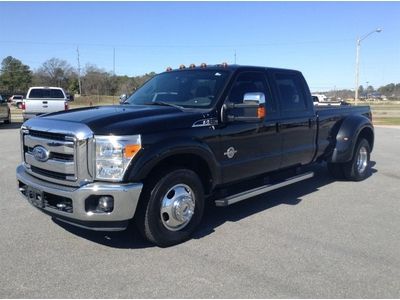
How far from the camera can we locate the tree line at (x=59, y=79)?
3824 inches

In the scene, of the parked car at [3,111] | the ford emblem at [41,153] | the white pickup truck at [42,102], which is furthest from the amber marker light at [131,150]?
the parked car at [3,111]

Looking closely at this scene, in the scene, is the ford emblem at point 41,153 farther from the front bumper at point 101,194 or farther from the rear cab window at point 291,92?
the rear cab window at point 291,92

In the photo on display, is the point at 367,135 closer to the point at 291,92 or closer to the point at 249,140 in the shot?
the point at 291,92

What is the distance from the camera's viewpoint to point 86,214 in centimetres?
414

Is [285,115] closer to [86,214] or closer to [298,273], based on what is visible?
[298,273]

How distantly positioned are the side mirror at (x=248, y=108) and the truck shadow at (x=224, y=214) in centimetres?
137

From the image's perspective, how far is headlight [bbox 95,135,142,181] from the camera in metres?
4.13

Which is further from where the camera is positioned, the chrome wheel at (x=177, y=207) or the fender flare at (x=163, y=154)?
the chrome wheel at (x=177, y=207)

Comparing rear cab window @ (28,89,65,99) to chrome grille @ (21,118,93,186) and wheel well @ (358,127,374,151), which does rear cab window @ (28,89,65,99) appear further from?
chrome grille @ (21,118,93,186)

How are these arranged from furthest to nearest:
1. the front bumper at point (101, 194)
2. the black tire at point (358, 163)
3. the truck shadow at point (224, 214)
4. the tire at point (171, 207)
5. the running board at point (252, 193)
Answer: the black tire at point (358, 163) → the running board at point (252, 193) → the truck shadow at point (224, 214) → the tire at point (171, 207) → the front bumper at point (101, 194)

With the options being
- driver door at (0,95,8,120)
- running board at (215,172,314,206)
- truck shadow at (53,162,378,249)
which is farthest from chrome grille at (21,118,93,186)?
driver door at (0,95,8,120)

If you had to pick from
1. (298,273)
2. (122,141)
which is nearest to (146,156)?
(122,141)

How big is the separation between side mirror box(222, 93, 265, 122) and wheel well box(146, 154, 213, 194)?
62cm

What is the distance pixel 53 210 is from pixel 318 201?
401 cm
